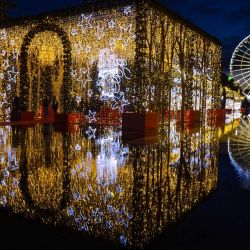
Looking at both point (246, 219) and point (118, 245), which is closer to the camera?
point (118, 245)

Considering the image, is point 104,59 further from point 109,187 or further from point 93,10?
point 109,187

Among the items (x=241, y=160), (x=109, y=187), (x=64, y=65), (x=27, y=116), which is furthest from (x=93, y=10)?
(x=109, y=187)

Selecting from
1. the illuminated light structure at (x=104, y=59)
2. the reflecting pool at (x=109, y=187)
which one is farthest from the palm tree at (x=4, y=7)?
the reflecting pool at (x=109, y=187)

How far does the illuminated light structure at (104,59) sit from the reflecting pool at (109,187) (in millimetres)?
5611

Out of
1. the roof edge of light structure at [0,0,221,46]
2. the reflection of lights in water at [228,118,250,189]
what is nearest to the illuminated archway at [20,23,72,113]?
the roof edge of light structure at [0,0,221,46]

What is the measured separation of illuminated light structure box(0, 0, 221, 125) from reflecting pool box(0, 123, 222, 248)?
5611 mm

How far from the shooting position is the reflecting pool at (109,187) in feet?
10.2

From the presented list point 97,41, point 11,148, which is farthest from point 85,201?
point 97,41

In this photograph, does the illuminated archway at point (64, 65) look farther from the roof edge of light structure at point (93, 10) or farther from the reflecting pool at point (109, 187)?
the reflecting pool at point (109, 187)

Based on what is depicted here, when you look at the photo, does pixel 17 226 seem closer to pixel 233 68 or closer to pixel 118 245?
pixel 118 245

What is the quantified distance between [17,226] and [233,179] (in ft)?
10.5

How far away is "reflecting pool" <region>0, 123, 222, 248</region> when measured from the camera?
10.2 ft

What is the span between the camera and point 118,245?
8.62 ft

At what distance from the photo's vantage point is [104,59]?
16.3 meters
